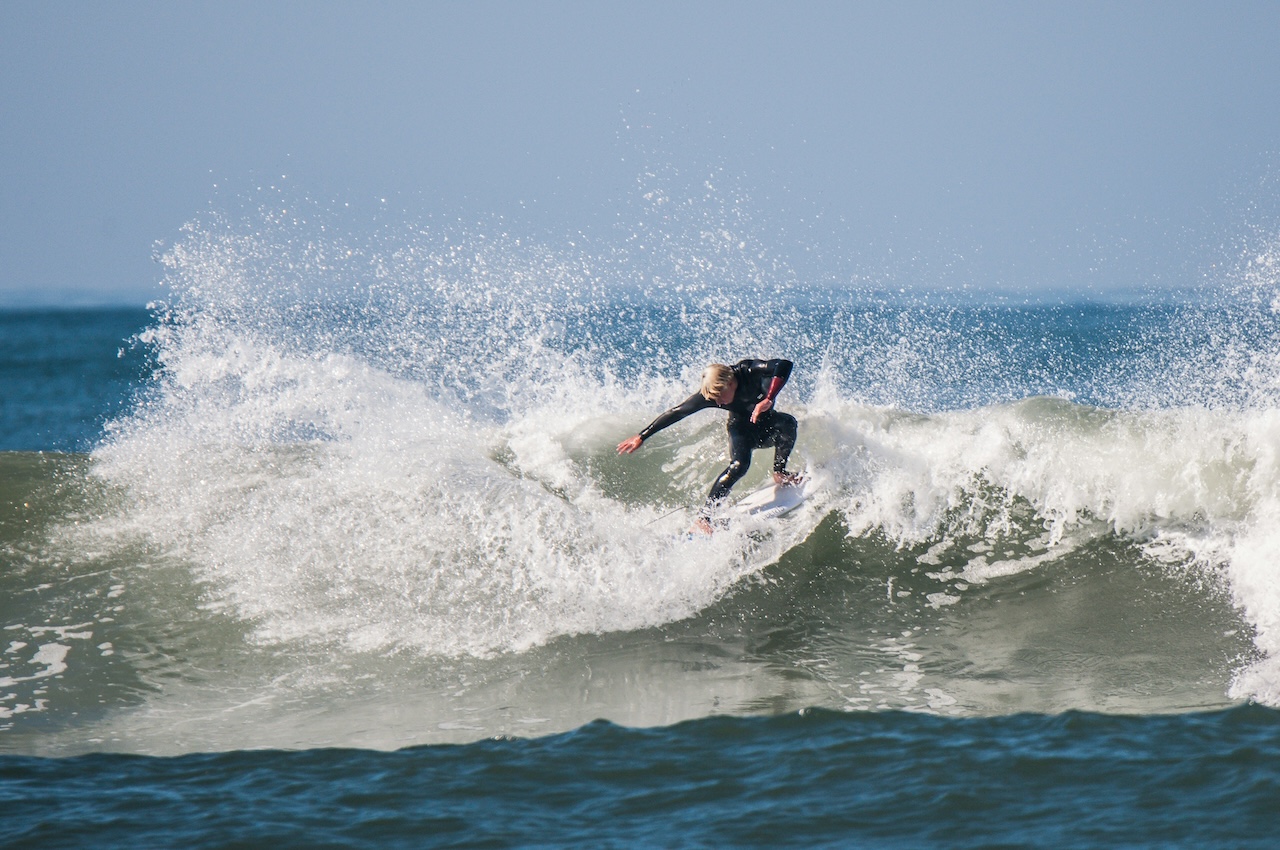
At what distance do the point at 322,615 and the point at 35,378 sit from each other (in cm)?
2869

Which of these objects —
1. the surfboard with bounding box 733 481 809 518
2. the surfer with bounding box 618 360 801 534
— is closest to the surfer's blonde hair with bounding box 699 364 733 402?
the surfer with bounding box 618 360 801 534

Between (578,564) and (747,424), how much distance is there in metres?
1.60

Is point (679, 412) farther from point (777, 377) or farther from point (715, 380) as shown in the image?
point (777, 377)

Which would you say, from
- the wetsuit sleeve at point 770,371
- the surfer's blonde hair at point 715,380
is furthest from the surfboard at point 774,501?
the surfer's blonde hair at point 715,380

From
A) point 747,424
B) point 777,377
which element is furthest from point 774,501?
point 777,377

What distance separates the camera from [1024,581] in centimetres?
686

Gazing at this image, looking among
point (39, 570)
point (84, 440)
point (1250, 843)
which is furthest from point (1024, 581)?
point (84, 440)

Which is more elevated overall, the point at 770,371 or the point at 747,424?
the point at 770,371

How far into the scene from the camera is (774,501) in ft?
24.2

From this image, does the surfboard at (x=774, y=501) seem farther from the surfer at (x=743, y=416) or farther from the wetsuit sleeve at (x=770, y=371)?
the wetsuit sleeve at (x=770, y=371)

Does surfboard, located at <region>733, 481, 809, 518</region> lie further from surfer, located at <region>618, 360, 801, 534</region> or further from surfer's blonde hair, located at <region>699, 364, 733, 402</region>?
surfer's blonde hair, located at <region>699, 364, 733, 402</region>

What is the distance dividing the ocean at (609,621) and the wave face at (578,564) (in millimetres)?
31

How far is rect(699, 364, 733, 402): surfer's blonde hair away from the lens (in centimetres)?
705

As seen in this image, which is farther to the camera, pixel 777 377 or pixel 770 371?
pixel 770 371
